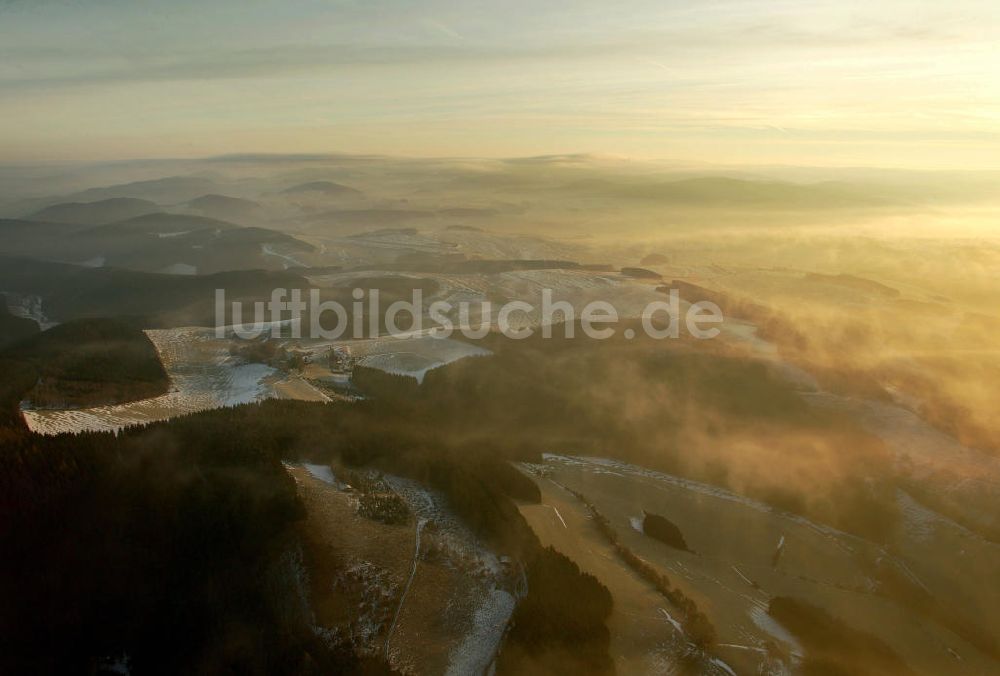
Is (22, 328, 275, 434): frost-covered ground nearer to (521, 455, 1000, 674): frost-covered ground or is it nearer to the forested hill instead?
the forested hill

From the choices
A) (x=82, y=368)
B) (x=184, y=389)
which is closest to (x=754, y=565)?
(x=184, y=389)

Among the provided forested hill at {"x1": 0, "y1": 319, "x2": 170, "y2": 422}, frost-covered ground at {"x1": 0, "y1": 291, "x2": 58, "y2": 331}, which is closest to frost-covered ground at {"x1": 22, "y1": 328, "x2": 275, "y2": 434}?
forested hill at {"x1": 0, "y1": 319, "x2": 170, "y2": 422}

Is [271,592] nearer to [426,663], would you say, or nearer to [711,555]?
[426,663]

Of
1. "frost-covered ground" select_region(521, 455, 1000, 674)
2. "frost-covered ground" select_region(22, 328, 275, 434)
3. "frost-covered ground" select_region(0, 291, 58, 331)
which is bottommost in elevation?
"frost-covered ground" select_region(0, 291, 58, 331)

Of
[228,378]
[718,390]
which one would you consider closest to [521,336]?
[718,390]

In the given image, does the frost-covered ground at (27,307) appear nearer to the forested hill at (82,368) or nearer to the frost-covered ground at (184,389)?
the forested hill at (82,368)

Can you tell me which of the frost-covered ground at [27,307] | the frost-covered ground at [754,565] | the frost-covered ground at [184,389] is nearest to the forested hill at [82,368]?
the frost-covered ground at [184,389]

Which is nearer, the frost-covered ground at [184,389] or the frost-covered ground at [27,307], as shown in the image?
the frost-covered ground at [184,389]

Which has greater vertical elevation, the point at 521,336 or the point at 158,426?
the point at 158,426
